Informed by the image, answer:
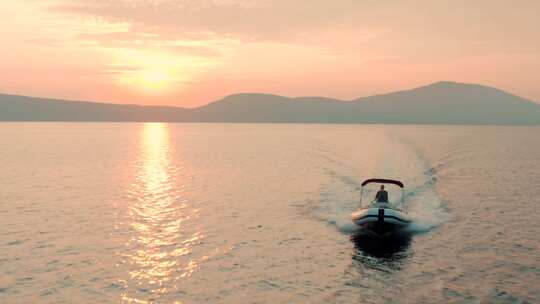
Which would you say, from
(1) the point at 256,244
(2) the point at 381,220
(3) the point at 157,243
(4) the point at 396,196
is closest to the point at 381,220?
(2) the point at 381,220

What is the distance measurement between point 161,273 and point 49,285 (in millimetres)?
5691

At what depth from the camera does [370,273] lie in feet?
84.6

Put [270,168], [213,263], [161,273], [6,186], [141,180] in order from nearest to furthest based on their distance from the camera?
[161,273] → [213,263] → [6,186] → [141,180] → [270,168]

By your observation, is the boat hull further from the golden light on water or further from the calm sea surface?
the golden light on water

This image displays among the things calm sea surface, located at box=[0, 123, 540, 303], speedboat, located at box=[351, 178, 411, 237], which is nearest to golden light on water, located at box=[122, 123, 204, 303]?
calm sea surface, located at box=[0, 123, 540, 303]

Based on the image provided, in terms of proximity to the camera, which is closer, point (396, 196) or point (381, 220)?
point (381, 220)

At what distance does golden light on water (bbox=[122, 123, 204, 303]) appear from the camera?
23.6 meters

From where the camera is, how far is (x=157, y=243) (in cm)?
→ 3100

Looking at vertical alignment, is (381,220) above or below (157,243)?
above

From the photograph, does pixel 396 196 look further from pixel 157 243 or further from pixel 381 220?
pixel 157 243

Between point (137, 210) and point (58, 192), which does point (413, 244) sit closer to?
point (137, 210)

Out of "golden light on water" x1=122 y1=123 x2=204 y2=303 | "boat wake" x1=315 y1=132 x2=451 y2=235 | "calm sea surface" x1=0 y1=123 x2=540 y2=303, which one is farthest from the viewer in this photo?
"boat wake" x1=315 y1=132 x2=451 y2=235

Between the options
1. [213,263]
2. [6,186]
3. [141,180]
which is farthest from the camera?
[141,180]

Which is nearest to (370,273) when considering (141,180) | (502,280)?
(502,280)
